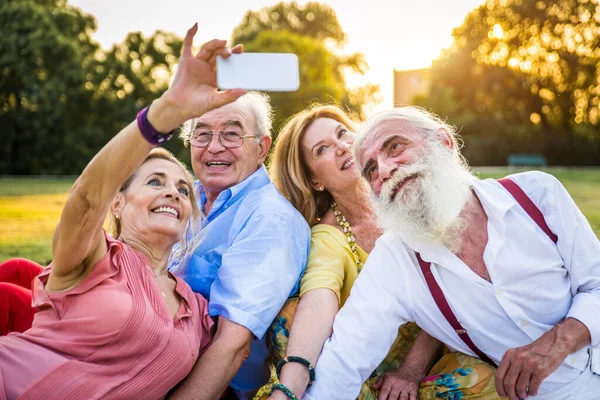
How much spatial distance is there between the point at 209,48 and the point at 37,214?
15.0m

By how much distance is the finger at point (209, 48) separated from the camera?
2.24 meters

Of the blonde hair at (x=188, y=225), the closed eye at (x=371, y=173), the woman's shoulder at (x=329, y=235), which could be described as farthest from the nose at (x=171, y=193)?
the closed eye at (x=371, y=173)

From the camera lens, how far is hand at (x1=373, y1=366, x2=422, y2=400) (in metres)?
3.13

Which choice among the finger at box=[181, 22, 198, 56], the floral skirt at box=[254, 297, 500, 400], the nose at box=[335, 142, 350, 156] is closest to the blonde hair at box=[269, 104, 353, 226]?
the nose at box=[335, 142, 350, 156]

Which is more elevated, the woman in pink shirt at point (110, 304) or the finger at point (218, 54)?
the finger at point (218, 54)

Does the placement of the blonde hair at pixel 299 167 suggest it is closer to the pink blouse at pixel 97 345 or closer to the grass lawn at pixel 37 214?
the pink blouse at pixel 97 345

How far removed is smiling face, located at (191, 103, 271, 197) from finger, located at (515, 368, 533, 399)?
1.98 meters

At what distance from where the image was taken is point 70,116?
1636 inches

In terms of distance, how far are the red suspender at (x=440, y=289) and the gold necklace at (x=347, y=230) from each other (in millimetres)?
611

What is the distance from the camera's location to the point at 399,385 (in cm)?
316

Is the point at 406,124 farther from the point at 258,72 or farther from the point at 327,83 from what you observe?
the point at 327,83

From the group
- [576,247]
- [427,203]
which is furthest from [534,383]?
[427,203]

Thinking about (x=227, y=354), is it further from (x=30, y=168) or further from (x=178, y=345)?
(x=30, y=168)

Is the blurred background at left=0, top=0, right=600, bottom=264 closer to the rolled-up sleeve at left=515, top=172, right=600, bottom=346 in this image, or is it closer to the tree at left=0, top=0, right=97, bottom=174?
the tree at left=0, top=0, right=97, bottom=174
